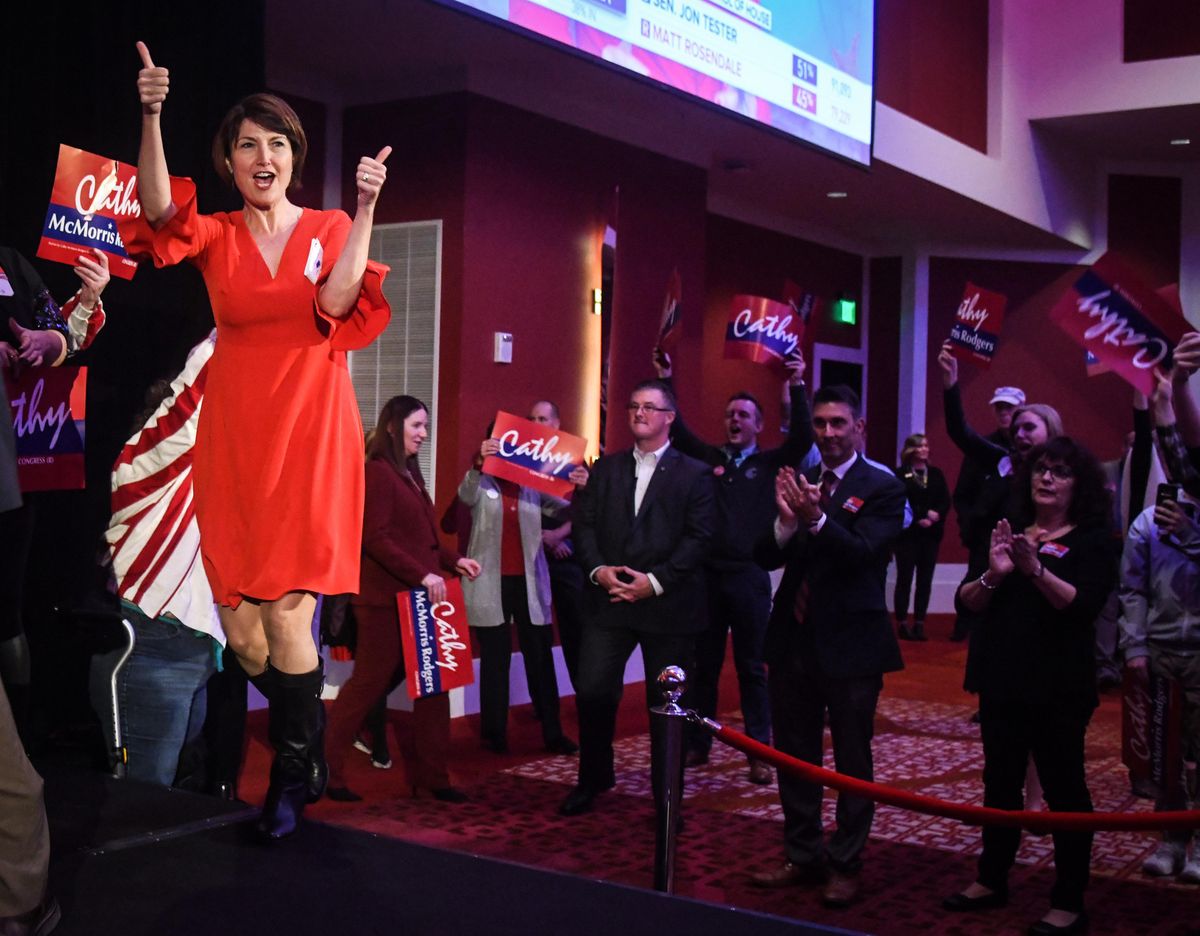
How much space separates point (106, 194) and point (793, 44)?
14.2 ft

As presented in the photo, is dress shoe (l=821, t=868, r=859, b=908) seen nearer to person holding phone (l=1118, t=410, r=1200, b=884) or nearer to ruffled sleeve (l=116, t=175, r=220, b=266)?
person holding phone (l=1118, t=410, r=1200, b=884)

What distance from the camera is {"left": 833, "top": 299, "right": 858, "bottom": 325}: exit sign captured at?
37.2ft

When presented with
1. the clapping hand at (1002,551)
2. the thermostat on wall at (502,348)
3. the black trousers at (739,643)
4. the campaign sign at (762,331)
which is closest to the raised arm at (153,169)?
the clapping hand at (1002,551)

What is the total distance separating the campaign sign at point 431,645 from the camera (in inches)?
171

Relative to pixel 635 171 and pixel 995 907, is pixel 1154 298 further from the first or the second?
pixel 635 171

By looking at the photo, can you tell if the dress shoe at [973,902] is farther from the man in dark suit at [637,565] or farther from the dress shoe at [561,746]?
the dress shoe at [561,746]

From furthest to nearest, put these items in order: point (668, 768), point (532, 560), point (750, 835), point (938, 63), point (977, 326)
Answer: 1. point (938, 63)
2. point (977, 326)
3. point (532, 560)
4. point (750, 835)
5. point (668, 768)

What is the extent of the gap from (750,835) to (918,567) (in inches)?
226

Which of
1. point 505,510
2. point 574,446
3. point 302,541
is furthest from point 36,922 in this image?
point 505,510

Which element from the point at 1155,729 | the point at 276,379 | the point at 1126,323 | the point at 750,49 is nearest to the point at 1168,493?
the point at 1126,323

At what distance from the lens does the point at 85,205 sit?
3605 millimetres

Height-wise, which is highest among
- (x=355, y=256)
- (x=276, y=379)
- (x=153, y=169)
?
(x=153, y=169)

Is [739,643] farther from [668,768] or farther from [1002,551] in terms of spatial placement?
[668,768]

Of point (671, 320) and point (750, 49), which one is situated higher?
point (750, 49)
